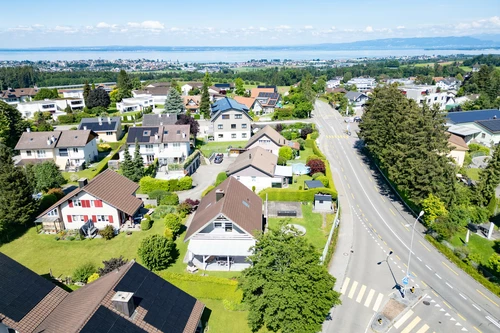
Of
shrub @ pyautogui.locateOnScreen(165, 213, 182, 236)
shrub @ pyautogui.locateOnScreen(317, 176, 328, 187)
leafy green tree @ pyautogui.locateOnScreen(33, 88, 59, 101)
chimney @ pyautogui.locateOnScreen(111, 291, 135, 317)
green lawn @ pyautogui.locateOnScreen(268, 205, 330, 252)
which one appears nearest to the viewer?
chimney @ pyautogui.locateOnScreen(111, 291, 135, 317)

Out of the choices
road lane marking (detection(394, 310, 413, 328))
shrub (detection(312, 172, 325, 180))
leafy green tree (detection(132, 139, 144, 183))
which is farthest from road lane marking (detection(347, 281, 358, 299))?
leafy green tree (detection(132, 139, 144, 183))

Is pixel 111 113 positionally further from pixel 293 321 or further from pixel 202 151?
pixel 293 321

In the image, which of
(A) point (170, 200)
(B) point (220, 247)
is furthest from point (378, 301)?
(A) point (170, 200)

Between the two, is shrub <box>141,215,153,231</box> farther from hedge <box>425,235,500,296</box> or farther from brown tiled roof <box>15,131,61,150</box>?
brown tiled roof <box>15,131,61,150</box>

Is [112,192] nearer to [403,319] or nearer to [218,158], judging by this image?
[218,158]

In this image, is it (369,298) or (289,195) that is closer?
(369,298)

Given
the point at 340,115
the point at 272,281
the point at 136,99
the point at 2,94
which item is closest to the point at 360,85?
the point at 340,115
